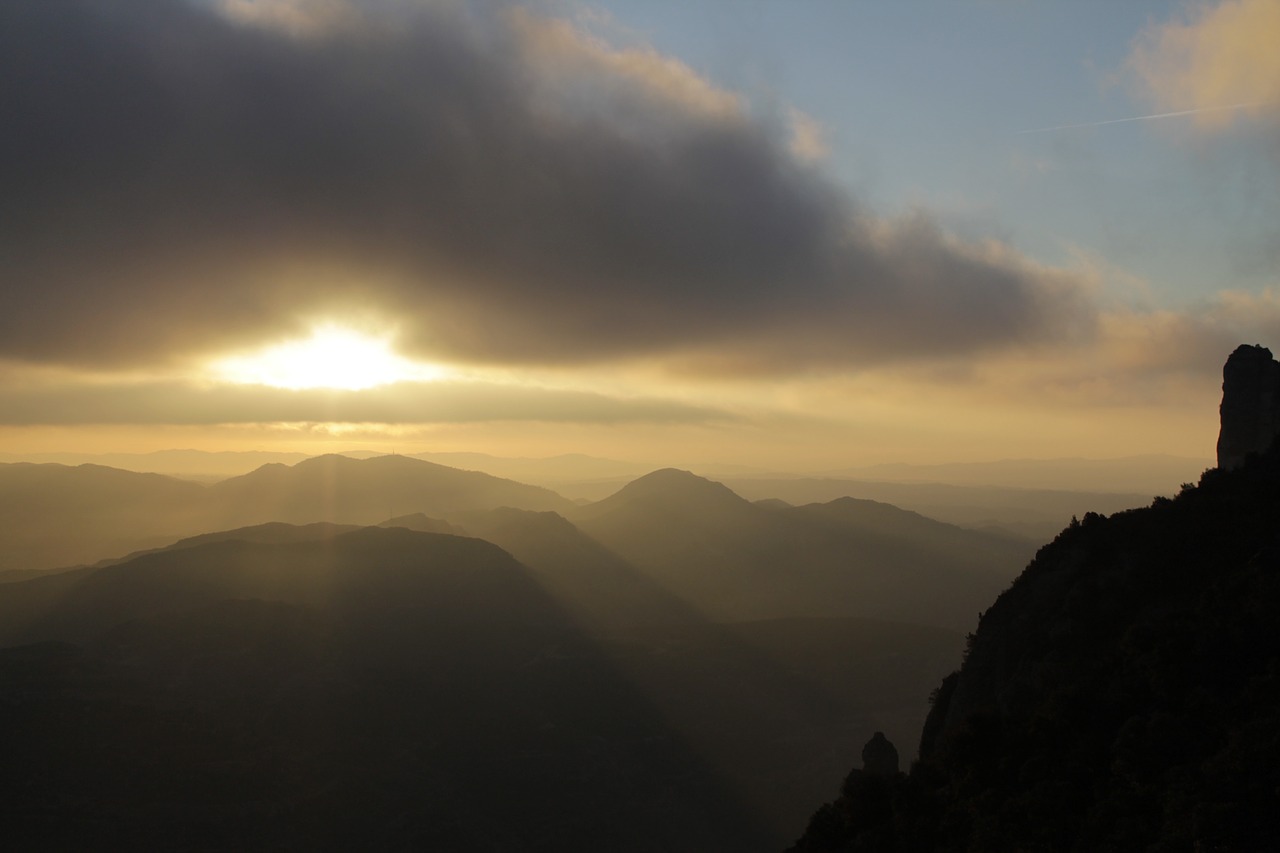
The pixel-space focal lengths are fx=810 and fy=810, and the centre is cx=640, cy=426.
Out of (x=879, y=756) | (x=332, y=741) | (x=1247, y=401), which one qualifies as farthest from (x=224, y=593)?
(x=1247, y=401)

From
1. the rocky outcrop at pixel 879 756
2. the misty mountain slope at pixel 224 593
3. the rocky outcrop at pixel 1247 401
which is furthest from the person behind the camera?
the misty mountain slope at pixel 224 593

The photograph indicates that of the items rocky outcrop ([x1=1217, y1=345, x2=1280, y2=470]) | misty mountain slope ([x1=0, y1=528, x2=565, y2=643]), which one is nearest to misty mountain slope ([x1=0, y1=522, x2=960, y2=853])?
misty mountain slope ([x1=0, y1=528, x2=565, y2=643])

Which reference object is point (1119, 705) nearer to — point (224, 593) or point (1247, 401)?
point (1247, 401)

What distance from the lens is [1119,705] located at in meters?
33.5

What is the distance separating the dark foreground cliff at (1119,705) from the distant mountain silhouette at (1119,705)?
78 mm

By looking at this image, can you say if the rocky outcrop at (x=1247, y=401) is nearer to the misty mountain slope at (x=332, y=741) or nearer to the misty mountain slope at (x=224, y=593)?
the misty mountain slope at (x=332, y=741)

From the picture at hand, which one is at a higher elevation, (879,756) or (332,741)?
(879,756)

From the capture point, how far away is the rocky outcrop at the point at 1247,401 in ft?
206

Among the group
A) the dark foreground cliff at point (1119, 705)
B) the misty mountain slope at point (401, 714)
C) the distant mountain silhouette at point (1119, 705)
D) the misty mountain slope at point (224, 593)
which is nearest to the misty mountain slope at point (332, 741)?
the misty mountain slope at point (401, 714)

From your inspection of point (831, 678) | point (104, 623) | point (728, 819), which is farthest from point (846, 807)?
point (104, 623)

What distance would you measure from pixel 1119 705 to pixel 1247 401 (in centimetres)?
4384

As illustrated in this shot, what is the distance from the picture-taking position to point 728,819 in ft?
379

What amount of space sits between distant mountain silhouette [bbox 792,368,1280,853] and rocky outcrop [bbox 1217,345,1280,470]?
474 inches

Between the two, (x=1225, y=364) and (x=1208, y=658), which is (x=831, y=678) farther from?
(x=1208, y=658)
